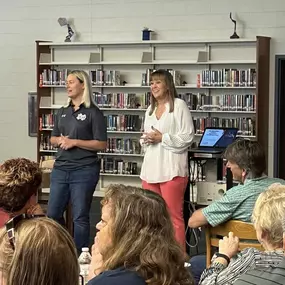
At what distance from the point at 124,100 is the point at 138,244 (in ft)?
23.1

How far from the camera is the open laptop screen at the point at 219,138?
5996mm

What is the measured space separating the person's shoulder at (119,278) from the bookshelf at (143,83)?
645 centimetres

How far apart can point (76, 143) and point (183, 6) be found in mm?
4620

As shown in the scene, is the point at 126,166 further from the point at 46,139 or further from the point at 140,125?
the point at 46,139

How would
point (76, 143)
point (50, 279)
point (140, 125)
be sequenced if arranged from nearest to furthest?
point (50, 279) → point (76, 143) → point (140, 125)

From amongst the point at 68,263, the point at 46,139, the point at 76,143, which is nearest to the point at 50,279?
the point at 68,263

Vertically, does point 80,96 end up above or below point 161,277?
above

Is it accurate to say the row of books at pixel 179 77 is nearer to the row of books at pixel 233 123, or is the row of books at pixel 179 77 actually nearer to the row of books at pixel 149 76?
the row of books at pixel 149 76

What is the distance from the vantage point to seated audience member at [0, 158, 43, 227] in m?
3.06

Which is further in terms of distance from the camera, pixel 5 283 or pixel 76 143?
pixel 76 143

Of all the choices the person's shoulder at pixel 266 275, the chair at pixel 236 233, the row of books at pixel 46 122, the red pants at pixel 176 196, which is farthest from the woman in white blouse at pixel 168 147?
the row of books at pixel 46 122

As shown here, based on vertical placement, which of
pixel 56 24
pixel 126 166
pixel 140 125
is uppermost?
pixel 56 24

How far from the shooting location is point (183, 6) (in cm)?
896

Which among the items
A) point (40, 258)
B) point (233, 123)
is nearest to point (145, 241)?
point (40, 258)
